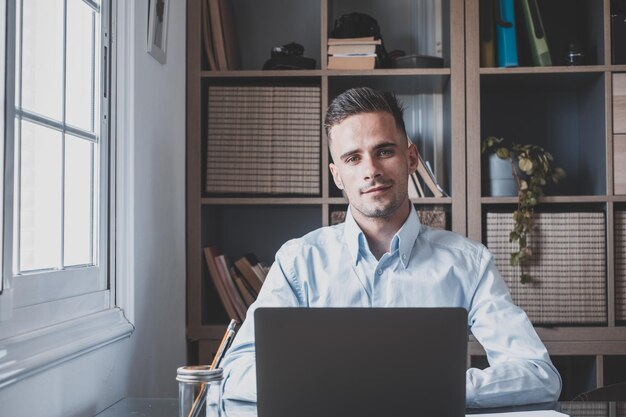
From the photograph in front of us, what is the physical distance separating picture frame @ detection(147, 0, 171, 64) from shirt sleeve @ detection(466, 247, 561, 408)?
43.7 inches

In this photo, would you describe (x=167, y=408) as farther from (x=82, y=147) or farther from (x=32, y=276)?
(x=82, y=147)

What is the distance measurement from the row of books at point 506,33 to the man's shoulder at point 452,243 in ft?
2.77

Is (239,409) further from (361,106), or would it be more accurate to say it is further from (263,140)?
(263,140)

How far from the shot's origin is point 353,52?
2.50 metres

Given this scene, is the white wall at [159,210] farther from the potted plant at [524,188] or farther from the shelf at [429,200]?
the potted plant at [524,188]

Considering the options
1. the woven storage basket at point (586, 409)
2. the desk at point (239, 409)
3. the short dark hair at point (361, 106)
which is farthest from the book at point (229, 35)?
the woven storage basket at point (586, 409)

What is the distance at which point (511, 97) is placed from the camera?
2865mm

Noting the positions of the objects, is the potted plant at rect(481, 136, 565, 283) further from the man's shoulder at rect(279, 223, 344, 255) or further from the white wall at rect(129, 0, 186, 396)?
the white wall at rect(129, 0, 186, 396)

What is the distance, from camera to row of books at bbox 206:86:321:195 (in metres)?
2.53

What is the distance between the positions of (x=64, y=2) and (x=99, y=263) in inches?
24.8

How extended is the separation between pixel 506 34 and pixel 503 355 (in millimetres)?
1316

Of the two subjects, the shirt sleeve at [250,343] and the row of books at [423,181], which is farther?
the row of books at [423,181]

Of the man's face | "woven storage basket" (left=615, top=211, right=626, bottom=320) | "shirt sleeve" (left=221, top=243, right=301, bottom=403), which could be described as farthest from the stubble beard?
"woven storage basket" (left=615, top=211, right=626, bottom=320)

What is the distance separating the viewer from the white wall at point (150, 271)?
4.84 ft
